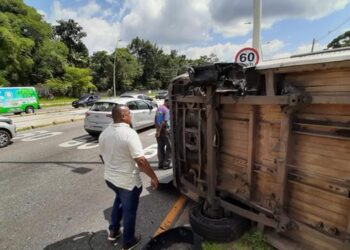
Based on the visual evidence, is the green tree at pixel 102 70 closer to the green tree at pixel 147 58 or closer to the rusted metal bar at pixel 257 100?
the green tree at pixel 147 58

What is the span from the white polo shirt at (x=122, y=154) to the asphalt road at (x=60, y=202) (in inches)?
38.7

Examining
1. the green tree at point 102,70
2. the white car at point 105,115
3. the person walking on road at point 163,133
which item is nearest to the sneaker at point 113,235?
the person walking on road at point 163,133

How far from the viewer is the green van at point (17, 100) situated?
1927 cm

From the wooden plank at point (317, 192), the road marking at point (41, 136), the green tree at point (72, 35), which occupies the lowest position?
the road marking at point (41, 136)

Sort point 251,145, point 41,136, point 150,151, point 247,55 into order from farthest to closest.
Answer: point 41,136 < point 150,151 < point 247,55 < point 251,145

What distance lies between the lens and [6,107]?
1947cm

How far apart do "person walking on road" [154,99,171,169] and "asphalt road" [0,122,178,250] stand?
696 millimetres

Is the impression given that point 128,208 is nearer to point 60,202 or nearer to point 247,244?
point 247,244

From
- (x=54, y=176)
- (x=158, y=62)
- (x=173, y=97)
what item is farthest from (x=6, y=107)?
(x=158, y=62)

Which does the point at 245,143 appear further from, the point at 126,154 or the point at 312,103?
the point at 126,154

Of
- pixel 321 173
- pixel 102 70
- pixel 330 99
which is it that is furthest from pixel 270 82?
pixel 102 70

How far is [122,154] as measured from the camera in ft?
9.80

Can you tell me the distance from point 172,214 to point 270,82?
2.68 meters

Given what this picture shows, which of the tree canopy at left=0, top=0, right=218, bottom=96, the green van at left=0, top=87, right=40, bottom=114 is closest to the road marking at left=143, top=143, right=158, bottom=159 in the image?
the tree canopy at left=0, top=0, right=218, bottom=96
